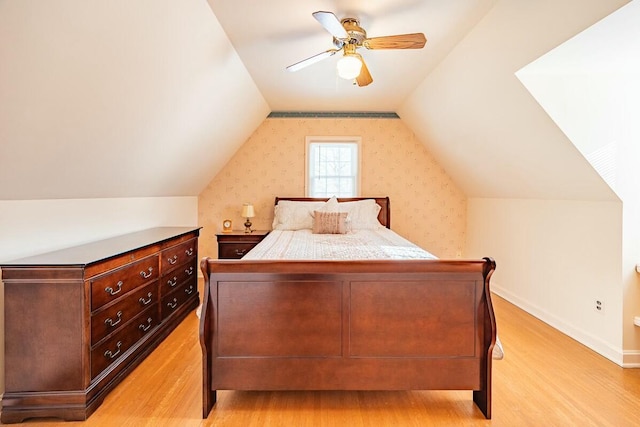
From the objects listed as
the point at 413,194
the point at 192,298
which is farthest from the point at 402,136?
the point at 192,298

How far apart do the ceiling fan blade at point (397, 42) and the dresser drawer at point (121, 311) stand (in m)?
2.45

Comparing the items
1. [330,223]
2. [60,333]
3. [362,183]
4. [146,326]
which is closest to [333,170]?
[362,183]

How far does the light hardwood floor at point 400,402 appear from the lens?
6.64ft

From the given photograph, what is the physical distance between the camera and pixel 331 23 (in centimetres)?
225

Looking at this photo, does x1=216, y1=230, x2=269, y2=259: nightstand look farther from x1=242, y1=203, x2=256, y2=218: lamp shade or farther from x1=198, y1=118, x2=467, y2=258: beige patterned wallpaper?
x1=198, y1=118, x2=467, y2=258: beige patterned wallpaper

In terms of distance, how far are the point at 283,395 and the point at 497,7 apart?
2865 mm

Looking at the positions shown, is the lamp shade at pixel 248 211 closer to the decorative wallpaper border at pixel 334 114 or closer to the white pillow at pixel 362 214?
the white pillow at pixel 362 214

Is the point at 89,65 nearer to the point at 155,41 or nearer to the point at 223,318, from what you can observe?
the point at 155,41

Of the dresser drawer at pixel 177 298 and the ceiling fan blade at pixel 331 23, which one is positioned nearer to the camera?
the ceiling fan blade at pixel 331 23

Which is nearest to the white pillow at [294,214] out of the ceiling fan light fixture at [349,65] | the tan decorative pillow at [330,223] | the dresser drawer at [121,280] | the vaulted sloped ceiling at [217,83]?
the tan decorative pillow at [330,223]

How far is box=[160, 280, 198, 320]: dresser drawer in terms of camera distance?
322 centimetres

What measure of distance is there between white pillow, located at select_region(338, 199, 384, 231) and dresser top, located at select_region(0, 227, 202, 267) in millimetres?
2150

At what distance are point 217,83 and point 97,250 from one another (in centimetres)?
175

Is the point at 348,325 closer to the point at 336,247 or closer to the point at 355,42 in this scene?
the point at 336,247
